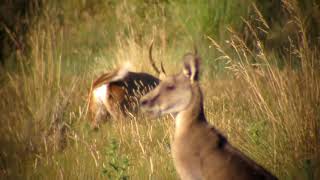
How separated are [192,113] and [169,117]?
8.14 feet

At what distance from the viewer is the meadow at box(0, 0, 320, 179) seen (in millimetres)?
6617

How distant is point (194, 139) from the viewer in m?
5.72

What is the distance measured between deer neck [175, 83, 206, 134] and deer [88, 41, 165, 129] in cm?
290

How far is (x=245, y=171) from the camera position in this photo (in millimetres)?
5387

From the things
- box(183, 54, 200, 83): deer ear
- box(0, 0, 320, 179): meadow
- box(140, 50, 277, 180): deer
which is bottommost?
box(0, 0, 320, 179): meadow

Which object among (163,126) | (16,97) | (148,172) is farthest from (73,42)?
(148,172)

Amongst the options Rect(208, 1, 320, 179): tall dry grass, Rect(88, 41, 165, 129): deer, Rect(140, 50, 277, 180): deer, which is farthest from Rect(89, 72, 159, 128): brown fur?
Rect(140, 50, 277, 180): deer

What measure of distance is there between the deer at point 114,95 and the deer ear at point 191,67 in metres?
2.87

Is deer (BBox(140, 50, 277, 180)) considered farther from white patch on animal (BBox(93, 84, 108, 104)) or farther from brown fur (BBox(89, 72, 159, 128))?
white patch on animal (BBox(93, 84, 108, 104))

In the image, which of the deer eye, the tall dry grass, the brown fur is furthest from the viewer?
the brown fur

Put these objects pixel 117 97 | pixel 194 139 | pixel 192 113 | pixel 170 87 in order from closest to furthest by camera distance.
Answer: pixel 194 139 → pixel 192 113 → pixel 170 87 → pixel 117 97

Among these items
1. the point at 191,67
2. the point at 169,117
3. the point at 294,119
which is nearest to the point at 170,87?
the point at 191,67

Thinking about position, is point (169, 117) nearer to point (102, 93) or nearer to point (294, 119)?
point (102, 93)

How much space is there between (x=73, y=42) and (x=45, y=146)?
7576 millimetres
